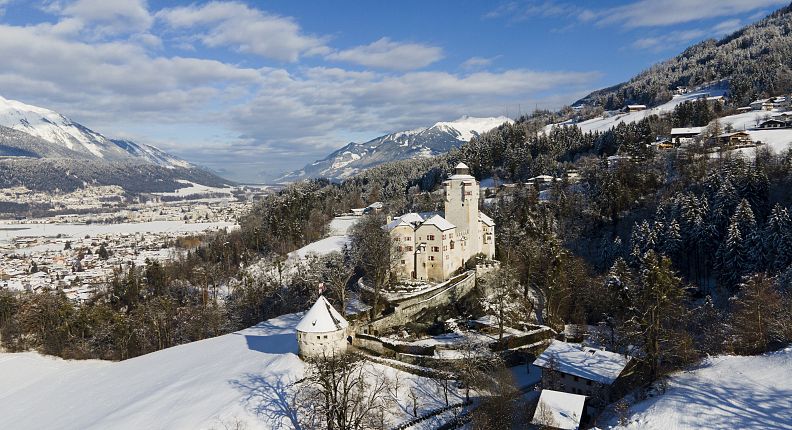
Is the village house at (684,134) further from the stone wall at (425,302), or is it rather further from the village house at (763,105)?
the stone wall at (425,302)

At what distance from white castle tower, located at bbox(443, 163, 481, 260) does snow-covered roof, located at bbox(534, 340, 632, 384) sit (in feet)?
65.4

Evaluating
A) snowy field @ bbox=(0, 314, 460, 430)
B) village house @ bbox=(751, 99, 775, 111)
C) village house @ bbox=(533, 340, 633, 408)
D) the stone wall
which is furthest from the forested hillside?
snowy field @ bbox=(0, 314, 460, 430)

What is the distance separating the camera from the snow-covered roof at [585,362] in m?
29.3

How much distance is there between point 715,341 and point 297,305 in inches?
1556

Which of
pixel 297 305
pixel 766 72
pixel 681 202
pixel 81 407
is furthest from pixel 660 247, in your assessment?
pixel 766 72

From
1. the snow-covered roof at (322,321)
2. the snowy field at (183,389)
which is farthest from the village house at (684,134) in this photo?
the snow-covered roof at (322,321)

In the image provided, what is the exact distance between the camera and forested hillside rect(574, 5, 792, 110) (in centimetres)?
11688

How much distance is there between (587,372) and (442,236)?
800 inches

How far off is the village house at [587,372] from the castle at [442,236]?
56.0 ft

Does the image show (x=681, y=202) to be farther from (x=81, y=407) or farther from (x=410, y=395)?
(x=81, y=407)

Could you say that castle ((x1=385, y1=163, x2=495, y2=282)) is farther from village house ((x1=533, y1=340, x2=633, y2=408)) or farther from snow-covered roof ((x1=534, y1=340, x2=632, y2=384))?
village house ((x1=533, y1=340, x2=633, y2=408))

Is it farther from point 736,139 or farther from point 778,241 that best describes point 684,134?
point 778,241

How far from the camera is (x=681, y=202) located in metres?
54.7

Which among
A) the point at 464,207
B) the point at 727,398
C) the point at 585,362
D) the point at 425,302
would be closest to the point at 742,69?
the point at 464,207
